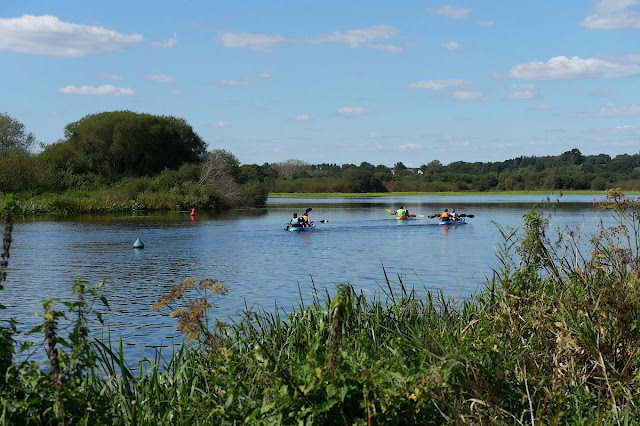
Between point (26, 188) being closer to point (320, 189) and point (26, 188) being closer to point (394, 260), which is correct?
point (394, 260)

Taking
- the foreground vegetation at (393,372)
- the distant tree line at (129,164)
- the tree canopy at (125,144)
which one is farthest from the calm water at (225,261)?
the tree canopy at (125,144)


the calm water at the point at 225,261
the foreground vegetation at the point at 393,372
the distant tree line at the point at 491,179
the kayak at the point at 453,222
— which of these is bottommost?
the calm water at the point at 225,261

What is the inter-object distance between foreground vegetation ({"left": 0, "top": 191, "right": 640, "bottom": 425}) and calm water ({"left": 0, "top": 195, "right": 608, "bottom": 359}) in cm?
171

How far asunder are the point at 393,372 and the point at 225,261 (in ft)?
71.5

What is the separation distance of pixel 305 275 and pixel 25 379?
1743 cm

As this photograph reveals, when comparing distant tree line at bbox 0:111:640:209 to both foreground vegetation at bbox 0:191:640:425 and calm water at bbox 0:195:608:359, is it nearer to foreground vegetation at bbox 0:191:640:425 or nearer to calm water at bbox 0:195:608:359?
calm water at bbox 0:195:608:359

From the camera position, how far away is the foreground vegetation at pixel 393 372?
180 inches

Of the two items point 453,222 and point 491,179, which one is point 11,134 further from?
point 491,179

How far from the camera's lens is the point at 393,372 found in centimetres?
490

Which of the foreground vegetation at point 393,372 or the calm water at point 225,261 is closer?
the foreground vegetation at point 393,372

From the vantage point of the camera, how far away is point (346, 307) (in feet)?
14.2

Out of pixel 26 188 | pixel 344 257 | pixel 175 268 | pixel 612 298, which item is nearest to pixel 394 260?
pixel 344 257

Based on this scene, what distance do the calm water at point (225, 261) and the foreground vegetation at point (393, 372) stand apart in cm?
171

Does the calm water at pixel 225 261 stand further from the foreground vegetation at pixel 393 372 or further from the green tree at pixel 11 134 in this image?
the green tree at pixel 11 134
